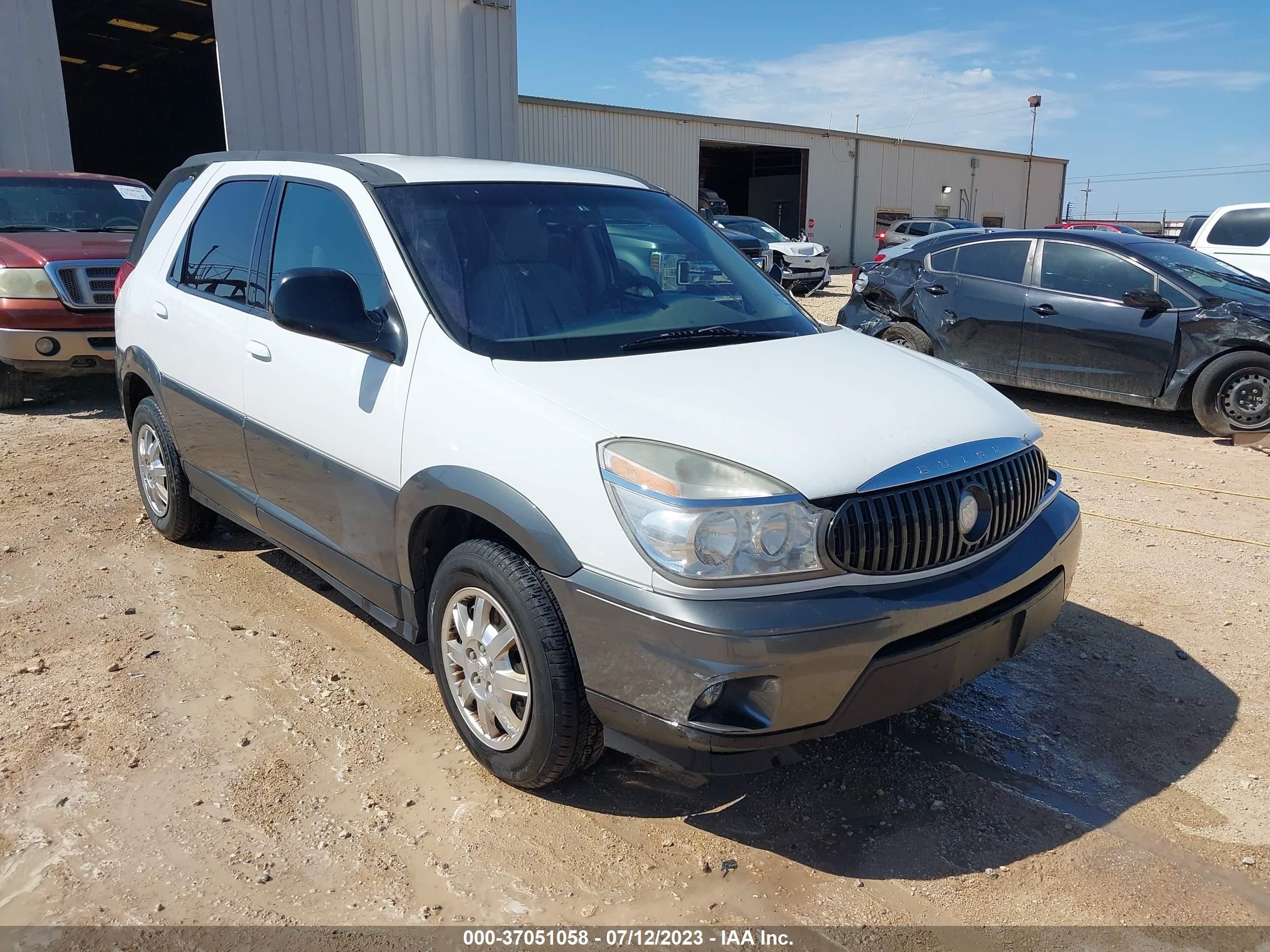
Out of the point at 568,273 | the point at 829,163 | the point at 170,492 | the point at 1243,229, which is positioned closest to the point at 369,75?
the point at 170,492

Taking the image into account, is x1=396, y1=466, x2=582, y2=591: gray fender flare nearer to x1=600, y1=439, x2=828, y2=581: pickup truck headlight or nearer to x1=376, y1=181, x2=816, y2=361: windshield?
x1=600, y1=439, x2=828, y2=581: pickup truck headlight

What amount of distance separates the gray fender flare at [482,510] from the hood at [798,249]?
738 inches

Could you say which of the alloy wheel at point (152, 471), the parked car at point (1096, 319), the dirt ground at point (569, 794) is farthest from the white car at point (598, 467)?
the parked car at point (1096, 319)

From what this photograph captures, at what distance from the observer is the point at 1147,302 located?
748cm

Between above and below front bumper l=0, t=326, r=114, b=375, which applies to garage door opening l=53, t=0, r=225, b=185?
above

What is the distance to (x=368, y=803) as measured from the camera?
117 inches

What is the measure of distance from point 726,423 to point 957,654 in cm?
91

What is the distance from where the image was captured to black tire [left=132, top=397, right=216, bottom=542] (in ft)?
15.6

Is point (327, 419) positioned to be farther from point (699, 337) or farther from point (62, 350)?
point (62, 350)

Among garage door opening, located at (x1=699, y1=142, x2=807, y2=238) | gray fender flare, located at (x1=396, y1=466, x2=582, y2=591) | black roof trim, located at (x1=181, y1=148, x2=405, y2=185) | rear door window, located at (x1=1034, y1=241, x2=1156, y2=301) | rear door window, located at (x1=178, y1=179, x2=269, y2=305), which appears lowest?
gray fender flare, located at (x1=396, y1=466, x2=582, y2=591)

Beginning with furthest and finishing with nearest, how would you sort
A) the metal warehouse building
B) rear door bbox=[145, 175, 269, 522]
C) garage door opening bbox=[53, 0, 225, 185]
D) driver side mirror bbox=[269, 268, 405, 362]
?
garage door opening bbox=[53, 0, 225, 185] → the metal warehouse building → rear door bbox=[145, 175, 269, 522] → driver side mirror bbox=[269, 268, 405, 362]

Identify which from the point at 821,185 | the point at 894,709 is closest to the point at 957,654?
the point at 894,709

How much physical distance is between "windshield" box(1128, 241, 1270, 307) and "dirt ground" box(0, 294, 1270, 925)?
3852 millimetres

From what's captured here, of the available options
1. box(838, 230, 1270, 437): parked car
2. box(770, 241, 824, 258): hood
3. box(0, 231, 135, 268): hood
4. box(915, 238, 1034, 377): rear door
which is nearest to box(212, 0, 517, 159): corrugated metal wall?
box(0, 231, 135, 268): hood
